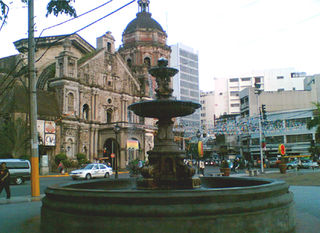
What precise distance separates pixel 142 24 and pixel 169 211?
2262 inches

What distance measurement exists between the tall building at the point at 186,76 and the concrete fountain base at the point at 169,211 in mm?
89778

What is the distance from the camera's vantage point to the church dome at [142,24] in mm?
59591

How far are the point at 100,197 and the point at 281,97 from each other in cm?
6532

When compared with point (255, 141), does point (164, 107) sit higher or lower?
higher

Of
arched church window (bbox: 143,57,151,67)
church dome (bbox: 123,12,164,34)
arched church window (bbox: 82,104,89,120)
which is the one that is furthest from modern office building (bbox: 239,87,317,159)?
church dome (bbox: 123,12,164,34)

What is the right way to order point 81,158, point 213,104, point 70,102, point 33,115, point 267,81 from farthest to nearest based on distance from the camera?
point 213,104
point 267,81
point 70,102
point 81,158
point 33,115

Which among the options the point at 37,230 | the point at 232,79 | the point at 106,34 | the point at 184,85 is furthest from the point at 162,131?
the point at 232,79

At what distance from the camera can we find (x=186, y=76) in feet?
335

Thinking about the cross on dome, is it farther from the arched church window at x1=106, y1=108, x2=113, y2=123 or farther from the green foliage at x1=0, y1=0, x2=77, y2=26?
the green foliage at x1=0, y1=0, x2=77, y2=26

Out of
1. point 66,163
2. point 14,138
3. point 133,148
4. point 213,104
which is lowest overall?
point 66,163

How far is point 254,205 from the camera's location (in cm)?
577

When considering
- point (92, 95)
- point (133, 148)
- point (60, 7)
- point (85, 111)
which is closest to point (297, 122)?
point (133, 148)

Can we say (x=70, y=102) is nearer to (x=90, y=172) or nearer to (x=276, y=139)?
(x=90, y=172)

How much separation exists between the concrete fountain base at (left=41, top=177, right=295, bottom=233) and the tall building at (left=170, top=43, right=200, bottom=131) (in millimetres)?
89778
